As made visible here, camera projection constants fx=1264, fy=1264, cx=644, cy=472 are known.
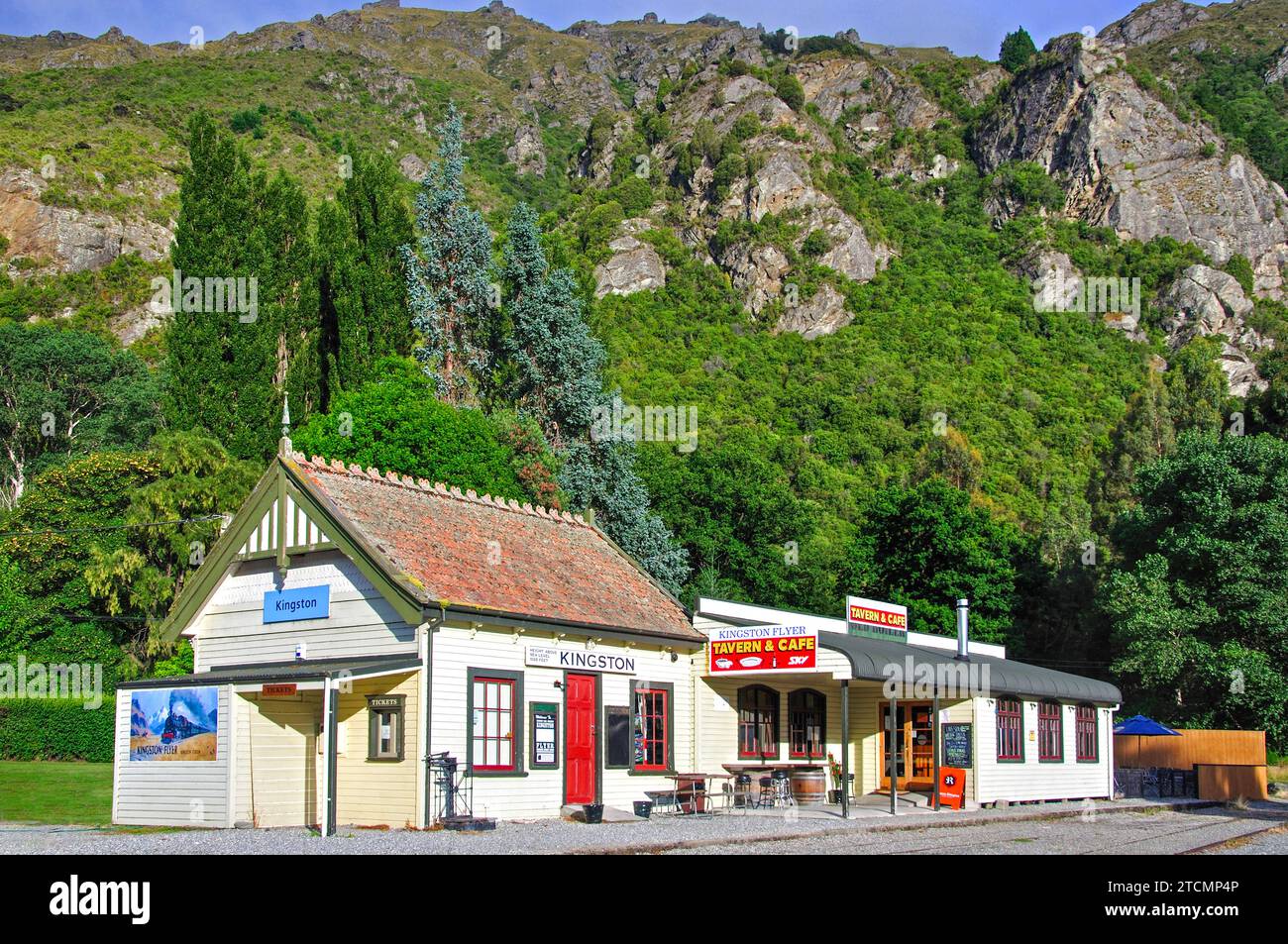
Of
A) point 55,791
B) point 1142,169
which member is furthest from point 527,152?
point 55,791

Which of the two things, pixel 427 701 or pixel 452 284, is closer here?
pixel 427 701

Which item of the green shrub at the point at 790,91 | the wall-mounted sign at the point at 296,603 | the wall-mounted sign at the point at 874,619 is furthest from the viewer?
the green shrub at the point at 790,91

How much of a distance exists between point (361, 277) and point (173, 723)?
3046 cm

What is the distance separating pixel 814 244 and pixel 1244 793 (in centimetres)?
9750

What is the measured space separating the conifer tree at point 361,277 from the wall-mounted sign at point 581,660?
2635cm

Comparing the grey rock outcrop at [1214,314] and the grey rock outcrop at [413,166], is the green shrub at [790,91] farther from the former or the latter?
the grey rock outcrop at [1214,314]

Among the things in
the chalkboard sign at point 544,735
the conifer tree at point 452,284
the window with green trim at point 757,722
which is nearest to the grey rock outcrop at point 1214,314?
the conifer tree at point 452,284

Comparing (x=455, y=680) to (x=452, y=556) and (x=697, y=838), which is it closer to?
(x=452, y=556)

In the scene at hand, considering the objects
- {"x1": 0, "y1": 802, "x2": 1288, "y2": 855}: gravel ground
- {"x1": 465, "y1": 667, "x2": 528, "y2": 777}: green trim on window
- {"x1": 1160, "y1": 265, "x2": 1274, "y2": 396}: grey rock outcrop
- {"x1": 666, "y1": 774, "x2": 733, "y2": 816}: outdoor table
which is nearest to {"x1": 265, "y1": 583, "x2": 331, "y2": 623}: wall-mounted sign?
{"x1": 465, "y1": 667, "x2": 528, "y2": 777}: green trim on window

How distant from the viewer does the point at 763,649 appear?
76.5 ft

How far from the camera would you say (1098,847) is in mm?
17188

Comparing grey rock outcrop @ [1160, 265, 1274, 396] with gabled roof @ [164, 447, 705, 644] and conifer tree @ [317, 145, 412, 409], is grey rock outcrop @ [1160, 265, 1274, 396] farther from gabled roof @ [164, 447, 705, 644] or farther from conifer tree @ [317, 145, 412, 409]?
gabled roof @ [164, 447, 705, 644]

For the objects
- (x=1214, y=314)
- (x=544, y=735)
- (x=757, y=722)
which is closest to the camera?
(x=544, y=735)

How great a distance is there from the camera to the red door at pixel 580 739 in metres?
21.1
